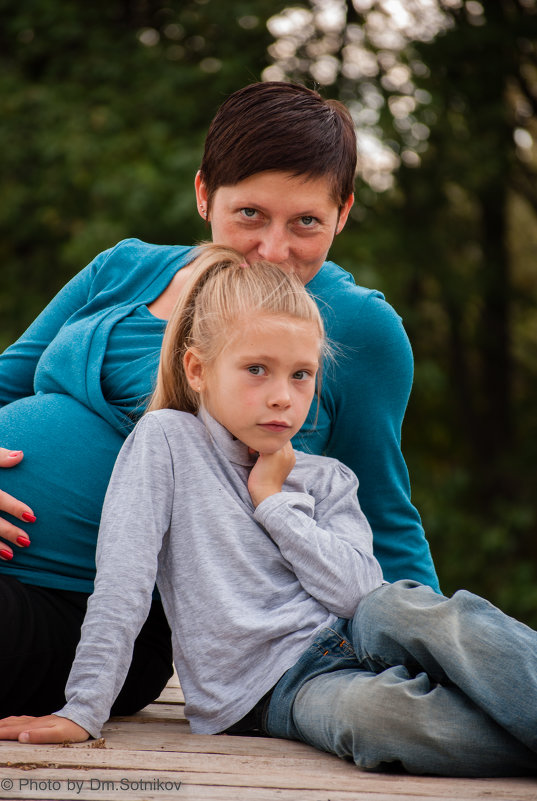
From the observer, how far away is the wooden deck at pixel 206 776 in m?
1.51

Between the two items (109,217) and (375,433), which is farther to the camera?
(109,217)

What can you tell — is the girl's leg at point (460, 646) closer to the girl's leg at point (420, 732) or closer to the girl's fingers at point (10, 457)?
the girl's leg at point (420, 732)

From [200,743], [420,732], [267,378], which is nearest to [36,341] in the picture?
[267,378]

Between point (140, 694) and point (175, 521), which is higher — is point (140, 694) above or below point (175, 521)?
below

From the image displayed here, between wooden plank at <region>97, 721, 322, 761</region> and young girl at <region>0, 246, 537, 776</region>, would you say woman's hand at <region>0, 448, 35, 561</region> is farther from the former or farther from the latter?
wooden plank at <region>97, 721, 322, 761</region>

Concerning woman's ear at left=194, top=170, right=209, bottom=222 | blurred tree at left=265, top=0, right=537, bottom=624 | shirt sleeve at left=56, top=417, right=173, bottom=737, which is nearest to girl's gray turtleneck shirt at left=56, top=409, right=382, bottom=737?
shirt sleeve at left=56, top=417, right=173, bottom=737

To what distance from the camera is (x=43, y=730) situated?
1.72 m

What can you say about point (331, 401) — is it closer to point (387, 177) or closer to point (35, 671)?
point (35, 671)

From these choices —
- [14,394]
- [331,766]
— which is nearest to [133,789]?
[331,766]

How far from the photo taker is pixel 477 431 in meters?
9.31

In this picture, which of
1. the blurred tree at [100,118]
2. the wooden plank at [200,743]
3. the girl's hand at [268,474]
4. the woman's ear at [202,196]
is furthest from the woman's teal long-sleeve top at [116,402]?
the blurred tree at [100,118]

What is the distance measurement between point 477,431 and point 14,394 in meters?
7.33

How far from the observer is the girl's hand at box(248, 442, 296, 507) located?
195 centimetres

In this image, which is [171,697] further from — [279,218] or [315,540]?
[279,218]
